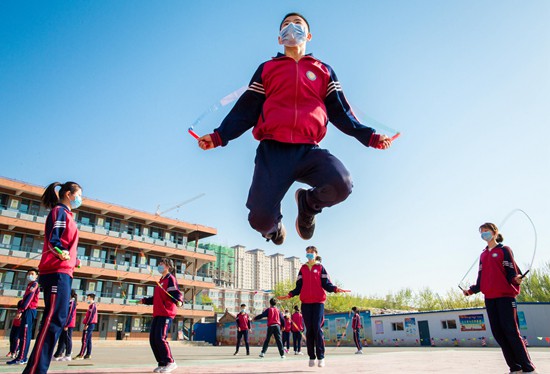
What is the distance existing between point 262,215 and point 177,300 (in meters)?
4.37

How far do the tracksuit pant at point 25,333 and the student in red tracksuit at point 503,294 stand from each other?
1035cm

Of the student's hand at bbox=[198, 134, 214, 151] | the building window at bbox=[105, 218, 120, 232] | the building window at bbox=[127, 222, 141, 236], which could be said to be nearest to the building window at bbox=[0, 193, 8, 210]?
the building window at bbox=[105, 218, 120, 232]

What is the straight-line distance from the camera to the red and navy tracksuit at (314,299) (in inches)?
284

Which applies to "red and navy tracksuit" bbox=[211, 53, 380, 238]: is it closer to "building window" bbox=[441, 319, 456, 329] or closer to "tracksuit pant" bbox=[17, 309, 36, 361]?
"tracksuit pant" bbox=[17, 309, 36, 361]

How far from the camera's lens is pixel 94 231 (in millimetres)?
45375

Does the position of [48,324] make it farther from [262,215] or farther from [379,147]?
[379,147]

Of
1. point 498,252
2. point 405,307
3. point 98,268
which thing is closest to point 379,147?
point 498,252

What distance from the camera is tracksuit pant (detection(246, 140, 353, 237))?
138 inches

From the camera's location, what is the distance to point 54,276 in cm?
403

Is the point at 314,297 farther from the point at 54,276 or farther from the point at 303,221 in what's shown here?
the point at 54,276

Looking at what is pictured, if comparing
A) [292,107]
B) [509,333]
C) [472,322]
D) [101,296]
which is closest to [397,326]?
[472,322]

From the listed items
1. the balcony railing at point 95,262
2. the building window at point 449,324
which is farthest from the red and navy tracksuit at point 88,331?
the building window at point 449,324

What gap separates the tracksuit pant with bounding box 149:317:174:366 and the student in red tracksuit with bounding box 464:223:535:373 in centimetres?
521

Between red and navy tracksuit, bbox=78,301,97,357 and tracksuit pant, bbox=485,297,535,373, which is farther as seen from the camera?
red and navy tracksuit, bbox=78,301,97,357
